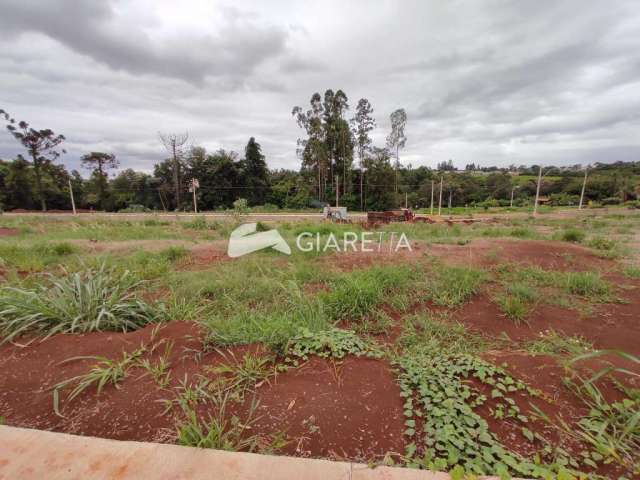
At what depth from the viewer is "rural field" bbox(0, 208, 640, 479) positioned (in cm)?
128

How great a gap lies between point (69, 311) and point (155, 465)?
1953 millimetres

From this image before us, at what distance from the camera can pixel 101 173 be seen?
3428cm

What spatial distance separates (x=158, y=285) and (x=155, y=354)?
1992mm

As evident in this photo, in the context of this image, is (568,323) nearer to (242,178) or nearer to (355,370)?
(355,370)

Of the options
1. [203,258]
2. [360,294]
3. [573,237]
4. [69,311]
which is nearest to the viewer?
[69,311]

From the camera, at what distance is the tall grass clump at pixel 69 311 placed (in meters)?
2.21

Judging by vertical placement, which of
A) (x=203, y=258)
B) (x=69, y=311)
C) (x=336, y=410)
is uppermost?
(x=69, y=311)

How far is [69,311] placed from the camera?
7.64ft

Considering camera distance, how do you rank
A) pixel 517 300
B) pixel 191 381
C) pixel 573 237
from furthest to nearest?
pixel 573 237
pixel 517 300
pixel 191 381

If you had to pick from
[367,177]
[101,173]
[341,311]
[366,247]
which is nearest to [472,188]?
[367,177]

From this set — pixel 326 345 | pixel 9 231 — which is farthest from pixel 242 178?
pixel 326 345

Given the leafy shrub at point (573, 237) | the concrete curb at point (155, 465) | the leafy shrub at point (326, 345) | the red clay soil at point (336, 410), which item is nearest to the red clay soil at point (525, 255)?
the leafy shrub at point (573, 237)

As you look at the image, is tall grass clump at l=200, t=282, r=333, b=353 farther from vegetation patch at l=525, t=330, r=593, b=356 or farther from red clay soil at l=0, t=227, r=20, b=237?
red clay soil at l=0, t=227, r=20, b=237

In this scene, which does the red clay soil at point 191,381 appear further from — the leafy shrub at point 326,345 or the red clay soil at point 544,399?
the red clay soil at point 544,399
